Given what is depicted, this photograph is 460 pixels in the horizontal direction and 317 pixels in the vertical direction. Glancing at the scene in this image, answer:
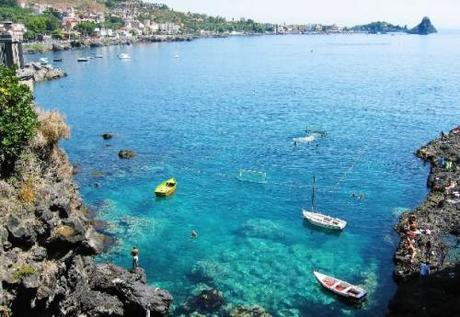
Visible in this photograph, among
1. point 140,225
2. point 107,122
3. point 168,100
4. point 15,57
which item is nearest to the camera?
point 140,225

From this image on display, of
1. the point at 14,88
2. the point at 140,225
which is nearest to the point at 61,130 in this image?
the point at 14,88

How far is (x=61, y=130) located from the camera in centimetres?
4078

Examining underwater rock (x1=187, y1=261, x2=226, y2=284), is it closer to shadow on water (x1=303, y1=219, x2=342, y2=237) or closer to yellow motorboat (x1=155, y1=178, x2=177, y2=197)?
shadow on water (x1=303, y1=219, x2=342, y2=237)

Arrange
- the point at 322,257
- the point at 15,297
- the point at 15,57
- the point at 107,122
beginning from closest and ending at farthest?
the point at 15,297
the point at 322,257
the point at 15,57
the point at 107,122

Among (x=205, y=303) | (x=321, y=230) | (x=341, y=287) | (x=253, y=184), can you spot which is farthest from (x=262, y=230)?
(x=205, y=303)

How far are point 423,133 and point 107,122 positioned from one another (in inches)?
2588

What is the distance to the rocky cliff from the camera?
31.0 m

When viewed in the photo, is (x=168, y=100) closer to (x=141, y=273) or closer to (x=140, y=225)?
(x=140, y=225)

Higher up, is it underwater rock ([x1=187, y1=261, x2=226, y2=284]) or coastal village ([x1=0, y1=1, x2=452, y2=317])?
coastal village ([x1=0, y1=1, x2=452, y2=317])

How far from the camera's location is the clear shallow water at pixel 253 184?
1849 inches

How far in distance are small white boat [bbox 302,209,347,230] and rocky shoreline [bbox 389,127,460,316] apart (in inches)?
259

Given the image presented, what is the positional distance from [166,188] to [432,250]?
110ft

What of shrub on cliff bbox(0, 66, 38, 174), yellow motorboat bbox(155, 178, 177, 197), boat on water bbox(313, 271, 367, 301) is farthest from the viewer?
yellow motorboat bbox(155, 178, 177, 197)

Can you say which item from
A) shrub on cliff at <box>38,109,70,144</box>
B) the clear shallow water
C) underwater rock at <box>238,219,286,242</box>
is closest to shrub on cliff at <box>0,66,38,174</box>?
shrub on cliff at <box>38,109,70,144</box>
